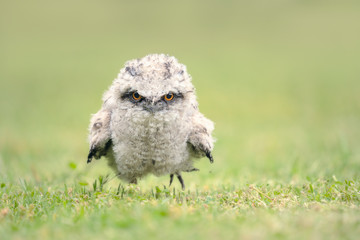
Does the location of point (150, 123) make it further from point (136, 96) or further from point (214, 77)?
point (214, 77)

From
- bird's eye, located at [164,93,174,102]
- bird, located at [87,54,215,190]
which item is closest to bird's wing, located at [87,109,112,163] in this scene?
bird, located at [87,54,215,190]

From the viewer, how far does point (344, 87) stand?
58.2 feet

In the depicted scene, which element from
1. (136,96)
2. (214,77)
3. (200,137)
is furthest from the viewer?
(214,77)

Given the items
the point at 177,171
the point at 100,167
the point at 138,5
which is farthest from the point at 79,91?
the point at 138,5

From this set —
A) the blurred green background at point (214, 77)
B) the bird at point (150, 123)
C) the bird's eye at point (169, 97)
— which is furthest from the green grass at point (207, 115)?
the bird's eye at point (169, 97)

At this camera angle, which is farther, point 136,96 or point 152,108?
point 136,96

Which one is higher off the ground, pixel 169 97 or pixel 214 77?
pixel 214 77

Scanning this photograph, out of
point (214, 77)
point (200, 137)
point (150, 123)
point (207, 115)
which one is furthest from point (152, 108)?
point (214, 77)

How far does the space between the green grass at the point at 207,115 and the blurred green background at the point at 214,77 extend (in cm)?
7

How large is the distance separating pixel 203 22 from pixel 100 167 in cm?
2451

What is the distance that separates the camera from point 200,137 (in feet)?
19.0


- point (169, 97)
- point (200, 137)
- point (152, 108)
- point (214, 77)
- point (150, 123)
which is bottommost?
point (200, 137)

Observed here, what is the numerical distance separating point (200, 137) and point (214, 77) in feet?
49.6

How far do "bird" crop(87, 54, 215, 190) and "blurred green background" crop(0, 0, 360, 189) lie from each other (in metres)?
0.94
